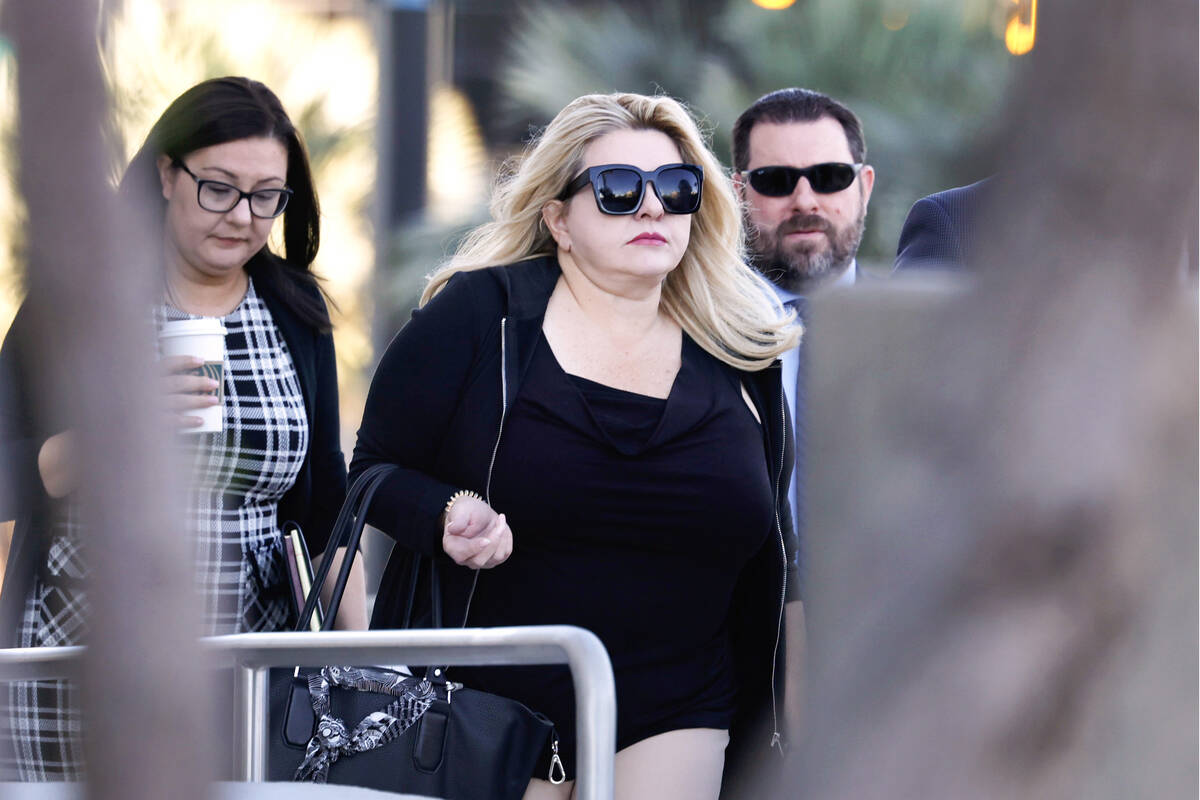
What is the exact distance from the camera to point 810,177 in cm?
340

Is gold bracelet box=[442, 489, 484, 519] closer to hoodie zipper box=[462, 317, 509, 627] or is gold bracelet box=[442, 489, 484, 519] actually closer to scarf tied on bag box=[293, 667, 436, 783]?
hoodie zipper box=[462, 317, 509, 627]

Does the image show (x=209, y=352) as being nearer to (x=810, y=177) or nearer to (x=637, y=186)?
(x=637, y=186)

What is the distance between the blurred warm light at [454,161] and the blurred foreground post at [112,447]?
1222 centimetres

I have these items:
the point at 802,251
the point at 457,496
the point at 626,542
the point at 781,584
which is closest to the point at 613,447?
the point at 626,542

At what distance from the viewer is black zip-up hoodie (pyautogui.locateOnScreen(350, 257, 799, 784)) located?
254 centimetres

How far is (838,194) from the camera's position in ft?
11.1

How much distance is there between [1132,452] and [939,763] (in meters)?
0.09

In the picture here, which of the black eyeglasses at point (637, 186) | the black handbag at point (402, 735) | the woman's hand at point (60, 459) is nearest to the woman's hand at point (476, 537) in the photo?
the black handbag at point (402, 735)

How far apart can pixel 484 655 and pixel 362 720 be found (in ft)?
1.60

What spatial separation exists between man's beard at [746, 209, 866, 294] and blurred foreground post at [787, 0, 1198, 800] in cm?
292

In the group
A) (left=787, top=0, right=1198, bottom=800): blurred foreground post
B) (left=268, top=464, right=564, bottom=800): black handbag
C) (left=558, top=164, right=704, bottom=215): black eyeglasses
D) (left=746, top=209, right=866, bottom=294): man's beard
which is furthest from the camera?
(left=746, top=209, right=866, bottom=294): man's beard

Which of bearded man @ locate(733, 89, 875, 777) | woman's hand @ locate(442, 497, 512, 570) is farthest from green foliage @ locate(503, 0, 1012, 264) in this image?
woman's hand @ locate(442, 497, 512, 570)

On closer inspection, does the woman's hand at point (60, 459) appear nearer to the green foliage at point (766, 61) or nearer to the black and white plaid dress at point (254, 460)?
the black and white plaid dress at point (254, 460)

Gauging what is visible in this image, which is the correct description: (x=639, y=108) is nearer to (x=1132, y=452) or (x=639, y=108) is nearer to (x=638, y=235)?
(x=638, y=235)
